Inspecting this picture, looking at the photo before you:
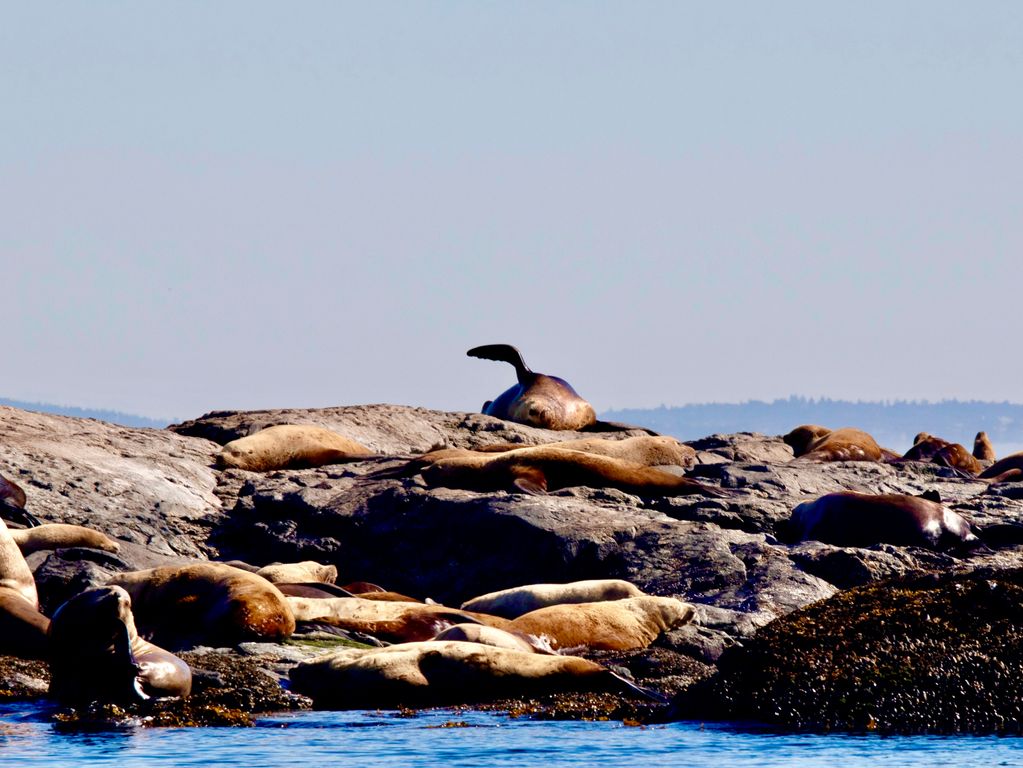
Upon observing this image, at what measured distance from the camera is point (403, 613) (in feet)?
37.0

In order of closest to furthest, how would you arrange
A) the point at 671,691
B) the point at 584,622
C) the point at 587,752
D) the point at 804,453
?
the point at 587,752 → the point at 671,691 → the point at 584,622 → the point at 804,453

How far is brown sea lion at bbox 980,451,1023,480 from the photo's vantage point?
71.2 ft

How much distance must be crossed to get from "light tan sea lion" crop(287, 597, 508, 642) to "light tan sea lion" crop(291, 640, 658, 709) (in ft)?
5.07

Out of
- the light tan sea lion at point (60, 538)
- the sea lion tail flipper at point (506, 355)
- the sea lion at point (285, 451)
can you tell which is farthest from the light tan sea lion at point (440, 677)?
the sea lion tail flipper at point (506, 355)

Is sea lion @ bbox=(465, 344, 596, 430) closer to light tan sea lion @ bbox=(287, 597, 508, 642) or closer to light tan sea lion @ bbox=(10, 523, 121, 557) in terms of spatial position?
light tan sea lion @ bbox=(10, 523, 121, 557)

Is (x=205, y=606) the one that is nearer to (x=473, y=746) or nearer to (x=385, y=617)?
(x=385, y=617)

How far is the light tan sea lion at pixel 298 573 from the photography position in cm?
1312

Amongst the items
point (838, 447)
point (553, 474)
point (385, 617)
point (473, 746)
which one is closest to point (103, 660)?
point (473, 746)

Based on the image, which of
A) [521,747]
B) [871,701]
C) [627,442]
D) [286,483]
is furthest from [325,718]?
[627,442]

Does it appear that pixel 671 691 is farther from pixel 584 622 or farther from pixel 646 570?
pixel 646 570

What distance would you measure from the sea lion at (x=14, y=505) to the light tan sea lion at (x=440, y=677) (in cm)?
587

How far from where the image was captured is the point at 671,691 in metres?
9.79

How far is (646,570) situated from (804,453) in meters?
10.0

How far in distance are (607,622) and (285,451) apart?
8.42m
